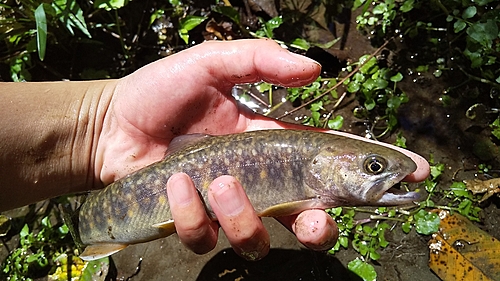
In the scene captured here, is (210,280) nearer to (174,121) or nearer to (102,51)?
(174,121)

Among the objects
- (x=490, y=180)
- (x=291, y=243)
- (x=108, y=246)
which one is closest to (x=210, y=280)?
(x=291, y=243)

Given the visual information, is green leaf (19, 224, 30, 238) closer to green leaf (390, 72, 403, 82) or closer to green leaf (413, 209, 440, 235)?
green leaf (413, 209, 440, 235)

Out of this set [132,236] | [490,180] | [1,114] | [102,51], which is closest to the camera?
[132,236]

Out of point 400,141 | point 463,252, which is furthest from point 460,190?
point 400,141

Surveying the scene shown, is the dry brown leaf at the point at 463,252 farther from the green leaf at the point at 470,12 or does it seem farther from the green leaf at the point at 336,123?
the green leaf at the point at 470,12

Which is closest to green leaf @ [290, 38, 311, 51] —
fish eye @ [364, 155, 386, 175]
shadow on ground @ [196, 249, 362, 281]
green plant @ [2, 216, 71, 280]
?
shadow on ground @ [196, 249, 362, 281]

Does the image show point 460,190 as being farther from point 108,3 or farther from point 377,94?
point 108,3
